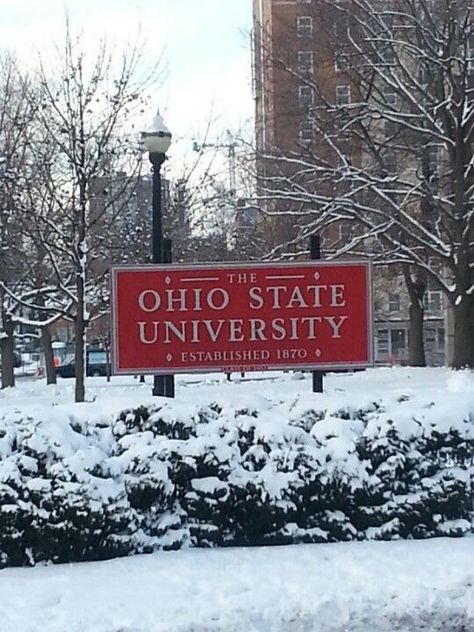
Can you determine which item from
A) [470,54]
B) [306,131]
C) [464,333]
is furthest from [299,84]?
[464,333]

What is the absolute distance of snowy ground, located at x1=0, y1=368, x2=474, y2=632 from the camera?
17.7ft

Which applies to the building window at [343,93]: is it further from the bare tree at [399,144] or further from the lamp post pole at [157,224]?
the lamp post pole at [157,224]

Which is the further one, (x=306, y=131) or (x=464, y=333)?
(x=306, y=131)

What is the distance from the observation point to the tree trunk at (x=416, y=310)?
2984 centimetres

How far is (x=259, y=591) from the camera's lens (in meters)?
5.83

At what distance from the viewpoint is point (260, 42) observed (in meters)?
24.6

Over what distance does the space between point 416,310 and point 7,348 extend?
13.7 meters

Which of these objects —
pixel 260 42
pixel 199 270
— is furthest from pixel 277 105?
pixel 199 270

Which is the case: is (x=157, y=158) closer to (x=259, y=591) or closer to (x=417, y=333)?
(x=259, y=591)

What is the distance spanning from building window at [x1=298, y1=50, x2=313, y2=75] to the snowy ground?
59.3 feet

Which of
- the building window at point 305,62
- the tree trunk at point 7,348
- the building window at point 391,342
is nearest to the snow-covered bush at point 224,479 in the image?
the building window at point 305,62

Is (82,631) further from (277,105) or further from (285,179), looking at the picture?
(277,105)

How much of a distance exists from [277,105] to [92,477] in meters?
18.8

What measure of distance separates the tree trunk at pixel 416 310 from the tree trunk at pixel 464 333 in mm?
4996
